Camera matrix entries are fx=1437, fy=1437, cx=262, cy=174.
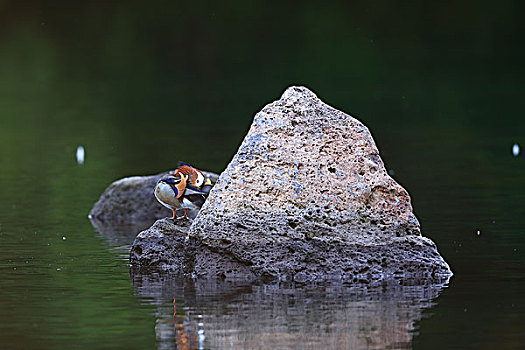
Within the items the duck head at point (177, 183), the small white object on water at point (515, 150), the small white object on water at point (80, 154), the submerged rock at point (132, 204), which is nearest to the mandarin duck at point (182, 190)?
the duck head at point (177, 183)

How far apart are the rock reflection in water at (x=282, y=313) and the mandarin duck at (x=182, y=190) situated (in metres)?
1.07

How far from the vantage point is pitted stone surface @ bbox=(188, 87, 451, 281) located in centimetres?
1176

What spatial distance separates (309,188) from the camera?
12000 millimetres

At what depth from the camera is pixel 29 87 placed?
42.0 meters

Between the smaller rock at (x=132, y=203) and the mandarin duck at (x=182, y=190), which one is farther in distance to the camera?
the smaller rock at (x=132, y=203)

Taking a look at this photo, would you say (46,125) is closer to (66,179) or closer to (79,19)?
(66,179)

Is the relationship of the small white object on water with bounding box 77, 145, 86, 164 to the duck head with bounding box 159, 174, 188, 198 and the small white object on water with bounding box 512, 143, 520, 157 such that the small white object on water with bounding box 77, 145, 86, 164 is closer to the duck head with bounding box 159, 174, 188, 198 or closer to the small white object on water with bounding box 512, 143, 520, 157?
the small white object on water with bounding box 512, 143, 520, 157

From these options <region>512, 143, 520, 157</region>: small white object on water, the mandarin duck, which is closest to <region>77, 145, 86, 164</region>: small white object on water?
<region>512, 143, 520, 157</region>: small white object on water

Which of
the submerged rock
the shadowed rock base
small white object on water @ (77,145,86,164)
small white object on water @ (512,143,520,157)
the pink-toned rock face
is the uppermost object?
small white object on water @ (77,145,86,164)

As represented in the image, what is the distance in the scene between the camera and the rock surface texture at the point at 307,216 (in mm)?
11758

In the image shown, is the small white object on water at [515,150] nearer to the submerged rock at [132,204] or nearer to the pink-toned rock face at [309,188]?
the submerged rock at [132,204]

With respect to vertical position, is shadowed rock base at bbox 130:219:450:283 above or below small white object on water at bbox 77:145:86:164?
below

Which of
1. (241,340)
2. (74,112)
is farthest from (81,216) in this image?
(74,112)

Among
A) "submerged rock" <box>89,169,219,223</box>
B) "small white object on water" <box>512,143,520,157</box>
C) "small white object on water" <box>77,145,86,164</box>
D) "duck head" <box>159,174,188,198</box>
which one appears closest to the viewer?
"duck head" <box>159,174,188,198</box>
